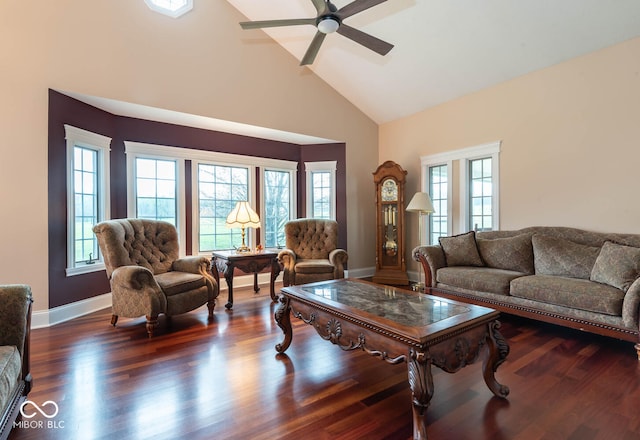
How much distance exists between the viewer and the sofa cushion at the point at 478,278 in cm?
348

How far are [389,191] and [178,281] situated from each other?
3.55 meters

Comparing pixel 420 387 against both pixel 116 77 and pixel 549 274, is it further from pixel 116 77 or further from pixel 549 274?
pixel 116 77

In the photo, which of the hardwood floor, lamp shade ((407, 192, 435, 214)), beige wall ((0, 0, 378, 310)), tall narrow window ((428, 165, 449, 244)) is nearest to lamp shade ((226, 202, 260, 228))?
beige wall ((0, 0, 378, 310))

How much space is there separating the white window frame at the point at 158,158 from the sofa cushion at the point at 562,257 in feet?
15.0

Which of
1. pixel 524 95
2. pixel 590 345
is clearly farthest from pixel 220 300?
pixel 524 95

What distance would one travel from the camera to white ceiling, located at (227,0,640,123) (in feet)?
11.0

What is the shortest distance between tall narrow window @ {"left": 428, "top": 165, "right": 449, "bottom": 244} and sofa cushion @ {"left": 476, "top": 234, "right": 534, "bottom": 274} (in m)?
1.08

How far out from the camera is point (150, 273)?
316 cm

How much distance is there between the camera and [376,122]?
6.20 meters

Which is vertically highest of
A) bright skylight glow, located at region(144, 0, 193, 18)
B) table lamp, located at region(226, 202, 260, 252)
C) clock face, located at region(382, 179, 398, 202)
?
bright skylight glow, located at region(144, 0, 193, 18)

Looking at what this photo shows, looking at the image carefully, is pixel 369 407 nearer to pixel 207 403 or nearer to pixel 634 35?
pixel 207 403

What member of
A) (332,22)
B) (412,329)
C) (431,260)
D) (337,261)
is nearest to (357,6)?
(332,22)

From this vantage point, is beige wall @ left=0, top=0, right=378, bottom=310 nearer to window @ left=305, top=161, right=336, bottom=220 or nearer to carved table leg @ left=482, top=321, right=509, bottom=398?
window @ left=305, top=161, right=336, bottom=220

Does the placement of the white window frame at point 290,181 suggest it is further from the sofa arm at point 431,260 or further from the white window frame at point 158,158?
the sofa arm at point 431,260
